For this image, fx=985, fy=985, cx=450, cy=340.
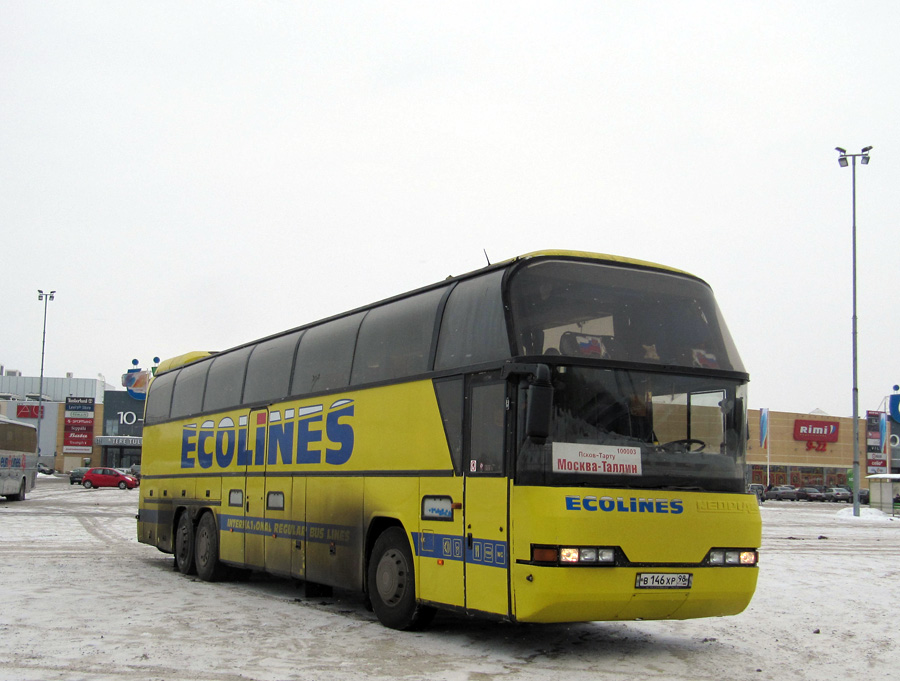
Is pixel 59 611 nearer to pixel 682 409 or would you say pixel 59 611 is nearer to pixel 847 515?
pixel 682 409

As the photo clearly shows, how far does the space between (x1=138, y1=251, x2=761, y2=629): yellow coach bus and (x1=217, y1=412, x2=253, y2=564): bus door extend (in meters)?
3.50

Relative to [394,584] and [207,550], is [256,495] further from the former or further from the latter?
[394,584]

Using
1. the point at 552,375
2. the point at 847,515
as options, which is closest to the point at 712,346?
the point at 552,375

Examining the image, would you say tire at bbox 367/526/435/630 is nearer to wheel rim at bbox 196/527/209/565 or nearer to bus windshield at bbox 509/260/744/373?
bus windshield at bbox 509/260/744/373

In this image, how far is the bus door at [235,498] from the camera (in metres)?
14.7

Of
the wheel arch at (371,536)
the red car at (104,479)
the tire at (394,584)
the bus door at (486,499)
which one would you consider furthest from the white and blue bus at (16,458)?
the bus door at (486,499)

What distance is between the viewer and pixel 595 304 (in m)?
8.98

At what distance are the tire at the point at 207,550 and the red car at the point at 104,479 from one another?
51.3 m

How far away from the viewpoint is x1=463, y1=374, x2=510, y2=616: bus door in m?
8.59

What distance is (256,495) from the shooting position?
14289 mm

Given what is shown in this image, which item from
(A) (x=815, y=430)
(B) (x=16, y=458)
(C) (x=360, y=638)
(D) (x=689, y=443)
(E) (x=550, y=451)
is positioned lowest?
(C) (x=360, y=638)

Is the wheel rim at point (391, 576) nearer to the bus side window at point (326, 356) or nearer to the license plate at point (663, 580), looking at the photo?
the bus side window at point (326, 356)

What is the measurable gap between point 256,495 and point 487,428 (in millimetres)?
6369

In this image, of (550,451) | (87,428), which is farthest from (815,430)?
(550,451)
